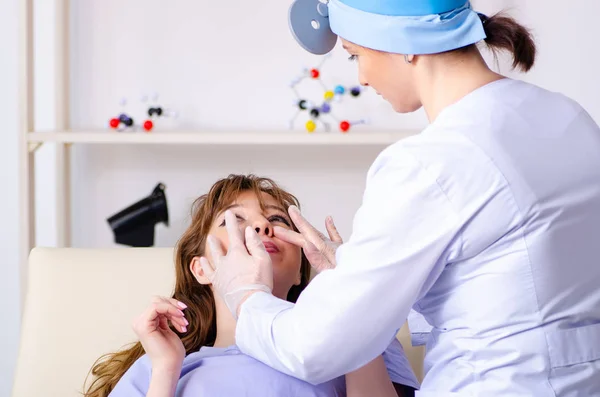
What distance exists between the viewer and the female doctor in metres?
1.08

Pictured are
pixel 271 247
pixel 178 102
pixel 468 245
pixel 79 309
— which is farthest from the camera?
pixel 178 102

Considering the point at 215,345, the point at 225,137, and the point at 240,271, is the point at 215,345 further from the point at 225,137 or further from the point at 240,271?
the point at 225,137

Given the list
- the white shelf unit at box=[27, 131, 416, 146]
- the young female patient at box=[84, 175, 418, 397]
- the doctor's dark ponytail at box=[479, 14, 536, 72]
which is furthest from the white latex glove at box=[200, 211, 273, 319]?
the white shelf unit at box=[27, 131, 416, 146]

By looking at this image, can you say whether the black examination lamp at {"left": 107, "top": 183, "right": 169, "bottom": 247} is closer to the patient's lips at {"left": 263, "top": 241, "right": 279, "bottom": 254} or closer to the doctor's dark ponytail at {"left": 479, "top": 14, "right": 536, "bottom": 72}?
the patient's lips at {"left": 263, "top": 241, "right": 279, "bottom": 254}

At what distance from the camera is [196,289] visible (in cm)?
183

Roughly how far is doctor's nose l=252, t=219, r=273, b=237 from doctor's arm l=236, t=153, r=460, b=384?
50cm

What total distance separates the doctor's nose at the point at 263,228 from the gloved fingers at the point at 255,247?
0.70 ft

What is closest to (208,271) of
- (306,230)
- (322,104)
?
(306,230)

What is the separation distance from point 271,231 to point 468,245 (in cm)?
64

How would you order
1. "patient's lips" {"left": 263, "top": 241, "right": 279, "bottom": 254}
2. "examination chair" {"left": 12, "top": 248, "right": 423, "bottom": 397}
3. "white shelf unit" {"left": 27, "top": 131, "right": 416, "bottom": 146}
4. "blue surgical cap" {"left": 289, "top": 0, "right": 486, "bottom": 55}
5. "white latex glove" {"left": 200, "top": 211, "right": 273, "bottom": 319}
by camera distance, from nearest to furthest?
"blue surgical cap" {"left": 289, "top": 0, "right": 486, "bottom": 55}, "white latex glove" {"left": 200, "top": 211, "right": 273, "bottom": 319}, "patient's lips" {"left": 263, "top": 241, "right": 279, "bottom": 254}, "examination chair" {"left": 12, "top": 248, "right": 423, "bottom": 397}, "white shelf unit" {"left": 27, "top": 131, "right": 416, "bottom": 146}

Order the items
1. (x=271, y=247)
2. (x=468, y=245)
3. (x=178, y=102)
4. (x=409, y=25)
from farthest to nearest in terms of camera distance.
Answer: (x=178, y=102), (x=271, y=247), (x=409, y=25), (x=468, y=245)

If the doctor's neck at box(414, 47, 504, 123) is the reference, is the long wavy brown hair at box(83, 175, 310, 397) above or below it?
below

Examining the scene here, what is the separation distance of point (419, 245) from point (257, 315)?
27 centimetres

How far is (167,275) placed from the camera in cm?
196
